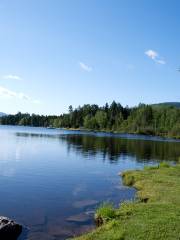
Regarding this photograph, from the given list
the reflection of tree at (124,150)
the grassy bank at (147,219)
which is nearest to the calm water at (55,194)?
the grassy bank at (147,219)

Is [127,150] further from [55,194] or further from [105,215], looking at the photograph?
[105,215]

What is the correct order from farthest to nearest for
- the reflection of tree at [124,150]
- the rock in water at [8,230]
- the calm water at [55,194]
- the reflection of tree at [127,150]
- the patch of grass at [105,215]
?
1. the reflection of tree at [127,150]
2. the reflection of tree at [124,150]
3. the calm water at [55,194]
4. the patch of grass at [105,215]
5. the rock in water at [8,230]

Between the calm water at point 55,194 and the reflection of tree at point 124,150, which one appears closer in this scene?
the calm water at point 55,194

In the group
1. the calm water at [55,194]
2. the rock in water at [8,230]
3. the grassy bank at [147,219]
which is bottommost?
the calm water at [55,194]

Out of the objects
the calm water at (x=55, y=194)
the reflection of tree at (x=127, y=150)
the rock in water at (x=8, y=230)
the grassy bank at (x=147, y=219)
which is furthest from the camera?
the reflection of tree at (x=127, y=150)

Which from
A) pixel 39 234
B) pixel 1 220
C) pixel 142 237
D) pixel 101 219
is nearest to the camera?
pixel 142 237

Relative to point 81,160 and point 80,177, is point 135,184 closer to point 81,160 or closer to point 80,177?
point 80,177

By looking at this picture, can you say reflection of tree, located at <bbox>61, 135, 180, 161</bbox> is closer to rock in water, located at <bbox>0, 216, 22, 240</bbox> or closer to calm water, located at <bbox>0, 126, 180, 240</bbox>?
calm water, located at <bbox>0, 126, 180, 240</bbox>

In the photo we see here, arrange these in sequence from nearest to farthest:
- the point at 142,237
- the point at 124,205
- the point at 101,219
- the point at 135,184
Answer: the point at 142,237 < the point at 101,219 < the point at 124,205 < the point at 135,184

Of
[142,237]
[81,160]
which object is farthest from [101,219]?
[81,160]

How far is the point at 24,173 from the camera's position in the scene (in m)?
43.8

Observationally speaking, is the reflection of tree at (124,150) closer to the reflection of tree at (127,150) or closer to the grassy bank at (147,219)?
the reflection of tree at (127,150)

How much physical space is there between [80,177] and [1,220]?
23803 millimetres

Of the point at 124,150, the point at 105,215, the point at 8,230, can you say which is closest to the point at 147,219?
the point at 105,215
